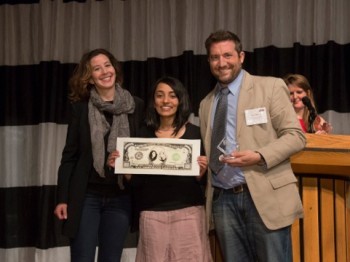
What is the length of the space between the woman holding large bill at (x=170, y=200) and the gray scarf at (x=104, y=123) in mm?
74

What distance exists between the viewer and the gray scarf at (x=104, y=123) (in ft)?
8.62

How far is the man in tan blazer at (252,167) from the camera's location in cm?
234

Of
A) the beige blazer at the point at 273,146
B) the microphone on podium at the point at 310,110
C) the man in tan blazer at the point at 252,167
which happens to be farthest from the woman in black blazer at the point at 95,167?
the microphone on podium at the point at 310,110

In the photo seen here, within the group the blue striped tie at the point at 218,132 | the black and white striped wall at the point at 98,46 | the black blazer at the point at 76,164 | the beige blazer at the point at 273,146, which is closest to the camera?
the beige blazer at the point at 273,146

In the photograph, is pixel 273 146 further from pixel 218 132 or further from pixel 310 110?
pixel 310 110

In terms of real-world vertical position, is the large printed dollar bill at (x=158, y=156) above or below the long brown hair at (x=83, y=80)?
below

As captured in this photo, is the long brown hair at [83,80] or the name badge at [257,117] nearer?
the name badge at [257,117]

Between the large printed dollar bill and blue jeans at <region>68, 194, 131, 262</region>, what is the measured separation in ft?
Answer: 0.65

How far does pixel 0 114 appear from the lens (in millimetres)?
4574

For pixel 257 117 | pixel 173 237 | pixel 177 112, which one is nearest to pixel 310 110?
pixel 257 117

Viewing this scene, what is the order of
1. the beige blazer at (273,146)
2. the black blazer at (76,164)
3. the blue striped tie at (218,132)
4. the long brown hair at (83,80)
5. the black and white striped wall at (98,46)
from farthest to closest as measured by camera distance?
the black and white striped wall at (98,46), the long brown hair at (83,80), the black blazer at (76,164), the blue striped tie at (218,132), the beige blazer at (273,146)

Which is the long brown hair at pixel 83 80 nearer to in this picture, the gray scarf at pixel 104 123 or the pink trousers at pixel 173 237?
the gray scarf at pixel 104 123

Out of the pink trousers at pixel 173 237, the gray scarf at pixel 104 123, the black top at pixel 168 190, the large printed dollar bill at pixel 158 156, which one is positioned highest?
the gray scarf at pixel 104 123

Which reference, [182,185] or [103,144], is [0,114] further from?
[182,185]
